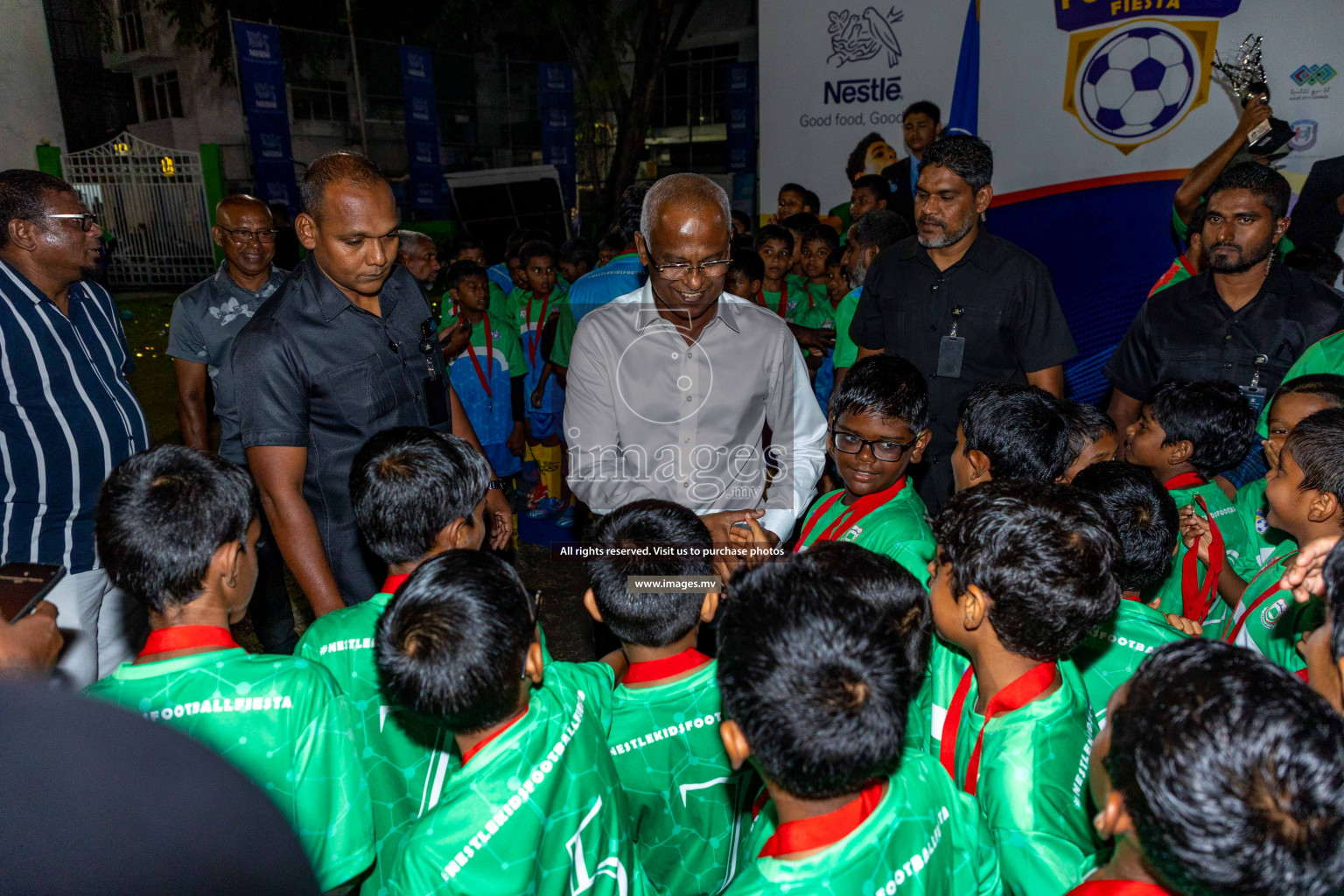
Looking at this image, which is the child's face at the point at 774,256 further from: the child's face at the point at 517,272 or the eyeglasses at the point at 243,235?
the eyeglasses at the point at 243,235

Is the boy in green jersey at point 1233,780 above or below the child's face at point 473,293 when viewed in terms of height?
below

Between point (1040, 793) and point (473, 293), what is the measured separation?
15.6ft

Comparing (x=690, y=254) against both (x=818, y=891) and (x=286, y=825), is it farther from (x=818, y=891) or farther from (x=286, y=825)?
(x=286, y=825)

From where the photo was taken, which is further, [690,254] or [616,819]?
[690,254]

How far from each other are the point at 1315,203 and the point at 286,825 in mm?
7147

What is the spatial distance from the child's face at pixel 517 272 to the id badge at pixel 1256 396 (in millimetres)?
4663

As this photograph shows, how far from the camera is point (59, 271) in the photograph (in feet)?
8.79

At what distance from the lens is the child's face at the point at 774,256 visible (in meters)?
5.87

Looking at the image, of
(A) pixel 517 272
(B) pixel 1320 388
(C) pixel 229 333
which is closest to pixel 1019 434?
(B) pixel 1320 388

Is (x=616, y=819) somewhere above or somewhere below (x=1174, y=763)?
below

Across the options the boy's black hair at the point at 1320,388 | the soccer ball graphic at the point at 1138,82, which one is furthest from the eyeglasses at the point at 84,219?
the soccer ball graphic at the point at 1138,82

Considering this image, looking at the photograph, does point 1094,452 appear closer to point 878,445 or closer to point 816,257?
point 878,445

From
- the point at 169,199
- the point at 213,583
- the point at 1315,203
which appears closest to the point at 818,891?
the point at 213,583

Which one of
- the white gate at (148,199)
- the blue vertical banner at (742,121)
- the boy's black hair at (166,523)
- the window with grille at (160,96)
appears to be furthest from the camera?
the window with grille at (160,96)
